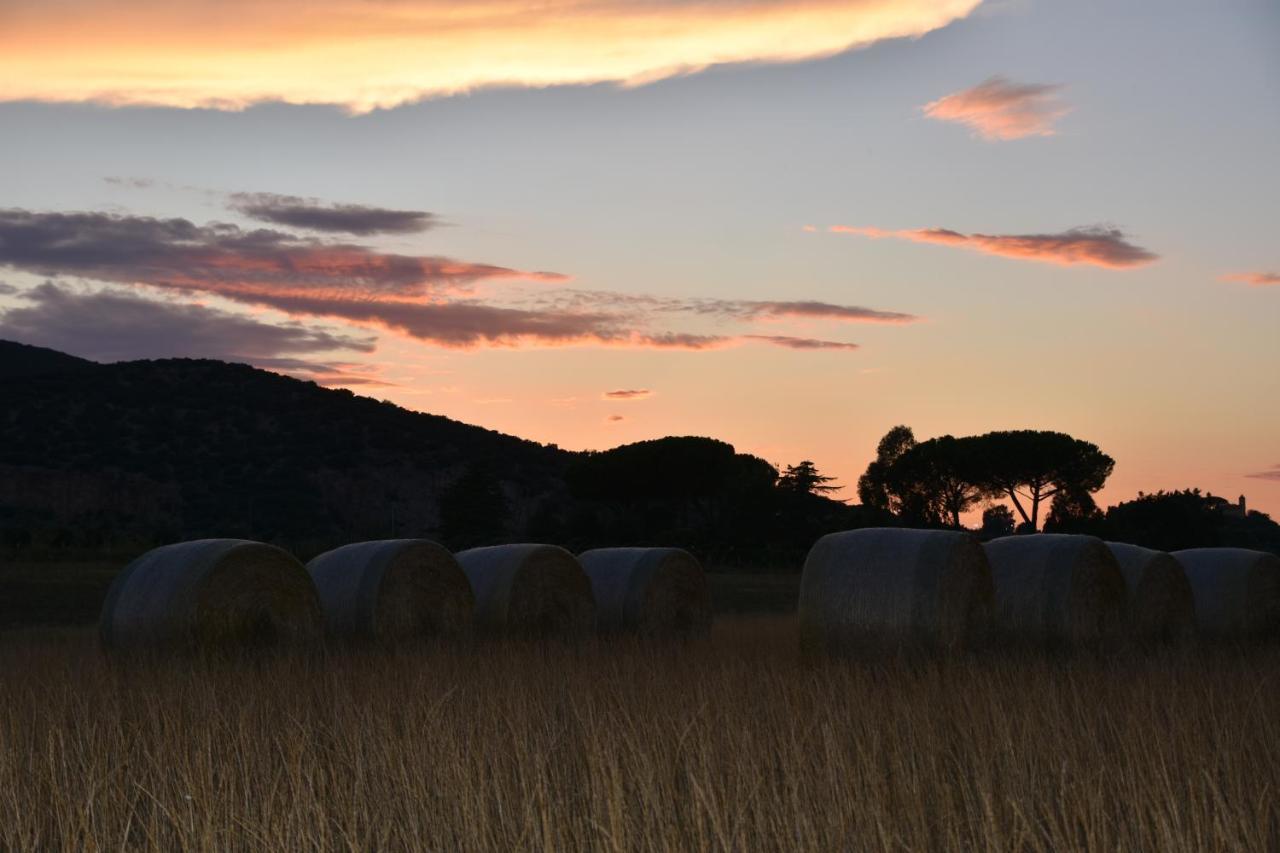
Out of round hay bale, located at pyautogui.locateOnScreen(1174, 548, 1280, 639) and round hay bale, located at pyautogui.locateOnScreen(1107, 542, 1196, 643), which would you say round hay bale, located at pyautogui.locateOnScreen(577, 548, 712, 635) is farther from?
round hay bale, located at pyautogui.locateOnScreen(1174, 548, 1280, 639)

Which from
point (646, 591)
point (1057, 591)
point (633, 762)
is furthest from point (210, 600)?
point (1057, 591)

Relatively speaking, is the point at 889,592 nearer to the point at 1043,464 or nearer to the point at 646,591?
the point at 646,591

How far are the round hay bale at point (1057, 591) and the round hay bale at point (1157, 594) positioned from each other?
1048 millimetres

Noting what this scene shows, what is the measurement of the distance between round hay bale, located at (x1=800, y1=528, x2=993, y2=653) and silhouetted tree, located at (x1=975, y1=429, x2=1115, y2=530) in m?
49.8

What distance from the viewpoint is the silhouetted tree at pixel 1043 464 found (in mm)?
64750

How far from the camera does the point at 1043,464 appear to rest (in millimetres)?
65188

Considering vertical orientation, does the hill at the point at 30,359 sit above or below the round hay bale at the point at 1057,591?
above

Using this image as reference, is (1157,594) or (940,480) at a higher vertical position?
(940,480)

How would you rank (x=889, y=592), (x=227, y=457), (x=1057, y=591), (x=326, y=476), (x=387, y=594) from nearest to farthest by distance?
(x=889, y=592), (x=1057, y=591), (x=387, y=594), (x=227, y=457), (x=326, y=476)

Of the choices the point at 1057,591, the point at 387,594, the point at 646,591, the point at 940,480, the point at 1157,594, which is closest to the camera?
the point at 1057,591

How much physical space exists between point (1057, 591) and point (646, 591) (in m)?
6.25

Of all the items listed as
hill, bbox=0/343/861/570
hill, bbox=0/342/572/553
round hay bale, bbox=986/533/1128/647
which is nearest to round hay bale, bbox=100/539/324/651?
round hay bale, bbox=986/533/1128/647

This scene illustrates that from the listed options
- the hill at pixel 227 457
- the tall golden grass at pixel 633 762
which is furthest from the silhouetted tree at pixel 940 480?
the tall golden grass at pixel 633 762

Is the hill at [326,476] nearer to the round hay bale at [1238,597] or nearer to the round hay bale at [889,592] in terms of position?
the round hay bale at [1238,597]
